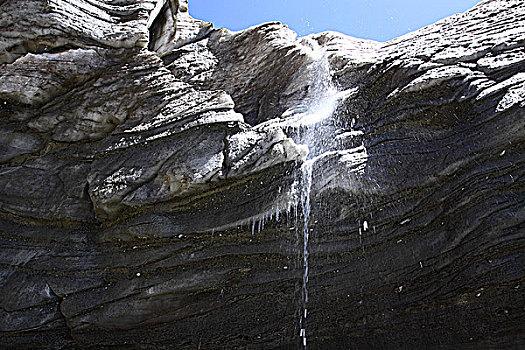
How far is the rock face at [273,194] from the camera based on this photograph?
4.41 m

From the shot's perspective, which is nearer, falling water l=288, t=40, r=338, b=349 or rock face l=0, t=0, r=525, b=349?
rock face l=0, t=0, r=525, b=349

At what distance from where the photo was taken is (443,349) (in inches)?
170

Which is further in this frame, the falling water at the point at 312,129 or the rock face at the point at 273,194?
the falling water at the point at 312,129

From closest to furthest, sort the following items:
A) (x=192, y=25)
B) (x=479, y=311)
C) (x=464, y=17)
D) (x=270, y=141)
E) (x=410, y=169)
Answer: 1. (x=479, y=311)
2. (x=410, y=169)
3. (x=270, y=141)
4. (x=464, y=17)
5. (x=192, y=25)

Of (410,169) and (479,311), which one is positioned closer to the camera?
(479,311)

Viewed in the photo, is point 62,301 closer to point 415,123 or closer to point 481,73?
point 415,123

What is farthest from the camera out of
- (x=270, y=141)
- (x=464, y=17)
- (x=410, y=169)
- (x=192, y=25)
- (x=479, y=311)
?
(x=192, y=25)

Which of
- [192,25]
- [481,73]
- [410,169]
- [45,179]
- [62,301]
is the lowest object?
[62,301]

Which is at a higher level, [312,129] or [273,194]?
[312,129]

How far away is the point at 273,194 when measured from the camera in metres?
4.93

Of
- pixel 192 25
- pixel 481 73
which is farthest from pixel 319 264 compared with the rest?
pixel 192 25

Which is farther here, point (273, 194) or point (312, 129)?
point (312, 129)

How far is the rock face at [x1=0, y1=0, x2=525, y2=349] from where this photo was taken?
173 inches

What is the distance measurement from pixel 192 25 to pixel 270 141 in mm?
2866
